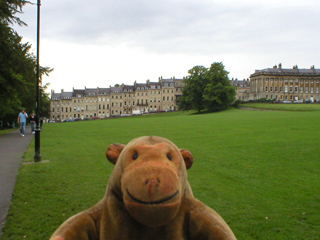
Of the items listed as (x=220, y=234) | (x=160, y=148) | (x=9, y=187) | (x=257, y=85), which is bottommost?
(x=9, y=187)

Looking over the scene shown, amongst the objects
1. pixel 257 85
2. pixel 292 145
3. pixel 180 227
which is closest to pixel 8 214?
pixel 180 227

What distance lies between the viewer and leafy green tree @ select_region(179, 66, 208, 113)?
79938mm

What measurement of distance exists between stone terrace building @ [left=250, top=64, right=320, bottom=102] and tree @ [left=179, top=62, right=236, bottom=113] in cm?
4623

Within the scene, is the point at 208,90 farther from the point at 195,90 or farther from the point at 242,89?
the point at 242,89

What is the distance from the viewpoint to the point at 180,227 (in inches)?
99.2

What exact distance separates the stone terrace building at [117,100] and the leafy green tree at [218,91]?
49.1 m

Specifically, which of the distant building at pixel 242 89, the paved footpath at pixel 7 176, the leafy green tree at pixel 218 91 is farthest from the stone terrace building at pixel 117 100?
the paved footpath at pixel 7 176

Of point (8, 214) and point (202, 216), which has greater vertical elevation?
point (202, 216)

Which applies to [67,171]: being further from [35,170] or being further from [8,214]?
[8,214]

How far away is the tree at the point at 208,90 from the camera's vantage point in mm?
73438

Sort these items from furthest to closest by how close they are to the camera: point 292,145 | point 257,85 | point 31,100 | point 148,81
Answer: point 148,81, point 257,85, point 31,100, point 292,145

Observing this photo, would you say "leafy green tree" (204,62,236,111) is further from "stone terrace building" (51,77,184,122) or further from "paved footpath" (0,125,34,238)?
"paved footpath" (0,125,34,238)

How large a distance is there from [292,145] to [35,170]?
34.9 ft

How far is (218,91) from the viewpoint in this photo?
7262 cm
